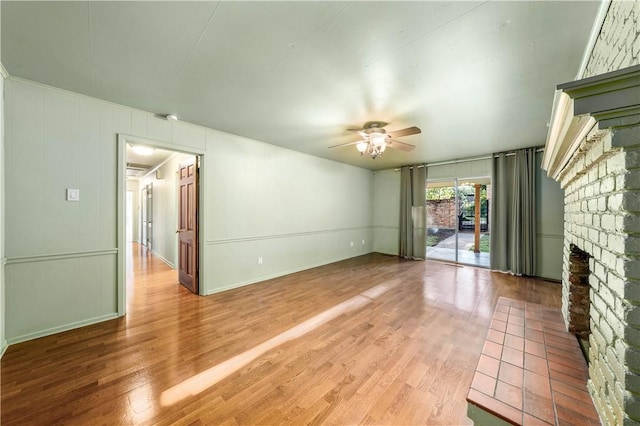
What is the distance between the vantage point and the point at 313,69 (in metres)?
2.02

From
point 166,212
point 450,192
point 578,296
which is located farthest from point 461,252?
point 166,212

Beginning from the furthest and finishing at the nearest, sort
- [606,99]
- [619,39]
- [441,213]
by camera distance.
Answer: [441,213]
[619,39]
[606,99]

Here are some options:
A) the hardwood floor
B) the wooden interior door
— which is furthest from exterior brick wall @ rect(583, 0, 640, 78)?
the wooden interior door

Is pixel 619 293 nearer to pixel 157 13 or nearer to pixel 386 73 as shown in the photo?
pixel 386 73

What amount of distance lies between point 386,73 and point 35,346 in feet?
13.2

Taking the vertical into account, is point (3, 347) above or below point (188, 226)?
below

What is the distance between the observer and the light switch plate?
2486 millimetres

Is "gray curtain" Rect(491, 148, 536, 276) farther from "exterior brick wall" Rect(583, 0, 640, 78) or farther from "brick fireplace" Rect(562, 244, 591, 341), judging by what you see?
"exterior brick wall" Rect(583, 0, 640, 78)

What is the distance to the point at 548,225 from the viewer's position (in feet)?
14.6

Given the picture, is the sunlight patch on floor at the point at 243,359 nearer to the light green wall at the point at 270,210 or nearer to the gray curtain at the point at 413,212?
the light green wall at the point at 270,210

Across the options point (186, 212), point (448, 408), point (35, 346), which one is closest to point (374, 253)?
point (186, 212)

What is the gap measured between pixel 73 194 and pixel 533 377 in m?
4.27

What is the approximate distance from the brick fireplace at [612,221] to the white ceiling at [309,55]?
2.62ft

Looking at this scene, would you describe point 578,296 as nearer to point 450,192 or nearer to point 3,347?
point 450,192
